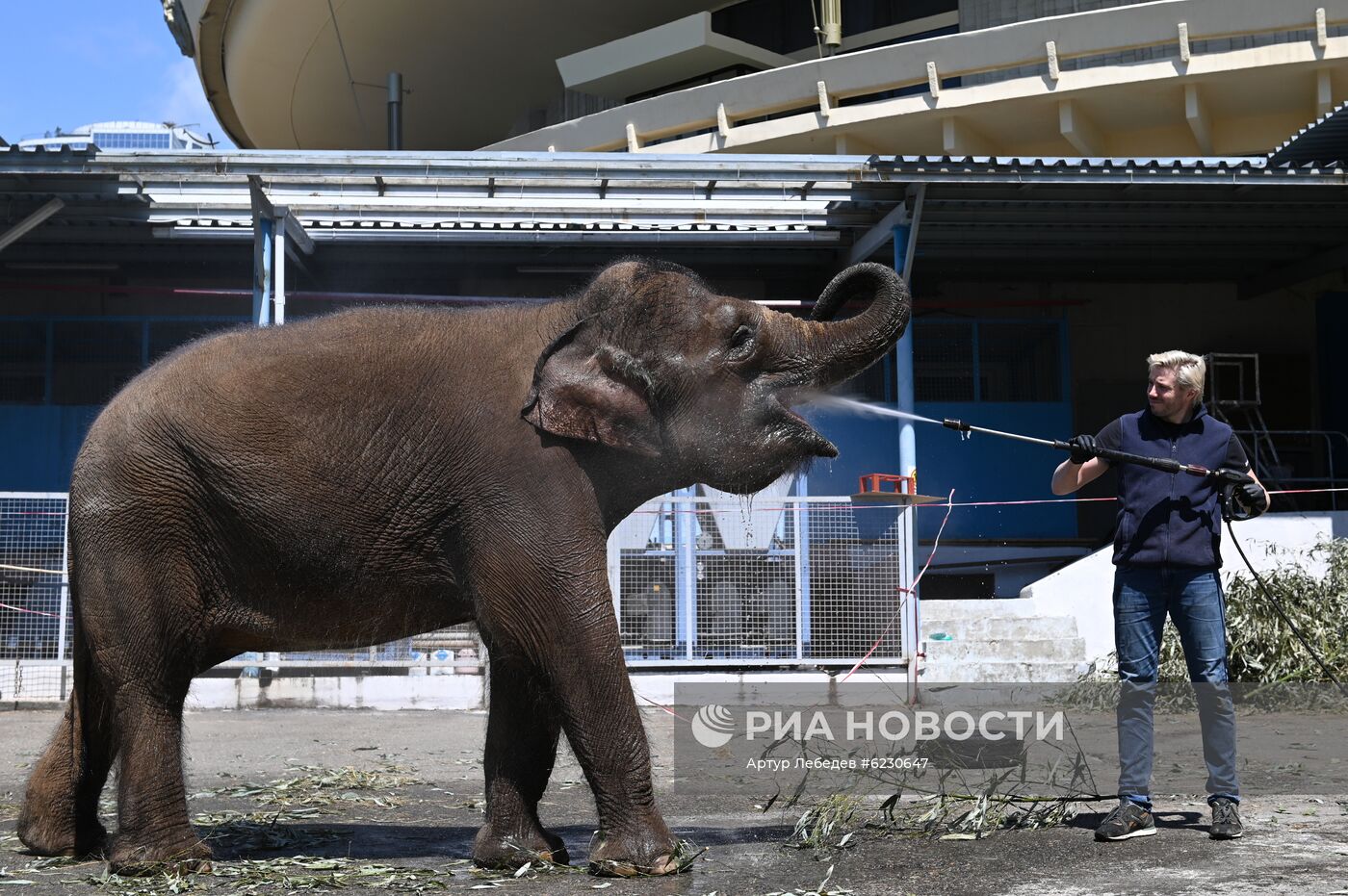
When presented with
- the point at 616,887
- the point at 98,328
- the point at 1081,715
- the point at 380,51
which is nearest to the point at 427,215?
the point at 98,328

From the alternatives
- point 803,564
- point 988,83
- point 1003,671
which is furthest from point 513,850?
point 988,83

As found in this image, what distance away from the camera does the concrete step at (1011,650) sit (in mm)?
13930

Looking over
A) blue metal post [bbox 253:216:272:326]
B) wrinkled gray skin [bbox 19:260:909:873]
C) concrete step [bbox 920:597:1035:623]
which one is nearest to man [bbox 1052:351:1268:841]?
wrinkled gray skin [bbox 19:260:909:873]

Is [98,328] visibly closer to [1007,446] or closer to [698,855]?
[1007,446]

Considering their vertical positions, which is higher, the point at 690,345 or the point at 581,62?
the point at 581,62

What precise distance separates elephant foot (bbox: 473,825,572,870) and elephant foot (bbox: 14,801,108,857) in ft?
5.84

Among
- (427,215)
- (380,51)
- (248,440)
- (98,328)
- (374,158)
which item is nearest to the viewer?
(248,440)

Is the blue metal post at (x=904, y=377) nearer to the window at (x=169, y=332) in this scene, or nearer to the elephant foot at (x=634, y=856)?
the window at (x=169, y=332)

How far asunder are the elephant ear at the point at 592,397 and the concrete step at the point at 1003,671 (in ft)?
28.9

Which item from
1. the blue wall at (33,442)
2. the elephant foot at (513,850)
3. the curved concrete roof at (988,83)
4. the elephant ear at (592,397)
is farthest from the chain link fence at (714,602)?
the curved concrete roof at (988,83)

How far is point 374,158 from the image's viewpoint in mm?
14477

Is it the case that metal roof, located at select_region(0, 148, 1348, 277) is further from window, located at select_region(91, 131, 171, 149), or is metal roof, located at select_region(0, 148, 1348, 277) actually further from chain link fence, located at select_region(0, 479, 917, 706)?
window, located at select_region(91, 131, 171, 149)

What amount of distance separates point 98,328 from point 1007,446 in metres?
12.7

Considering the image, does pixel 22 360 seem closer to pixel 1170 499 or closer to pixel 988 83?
pixel 988 83
